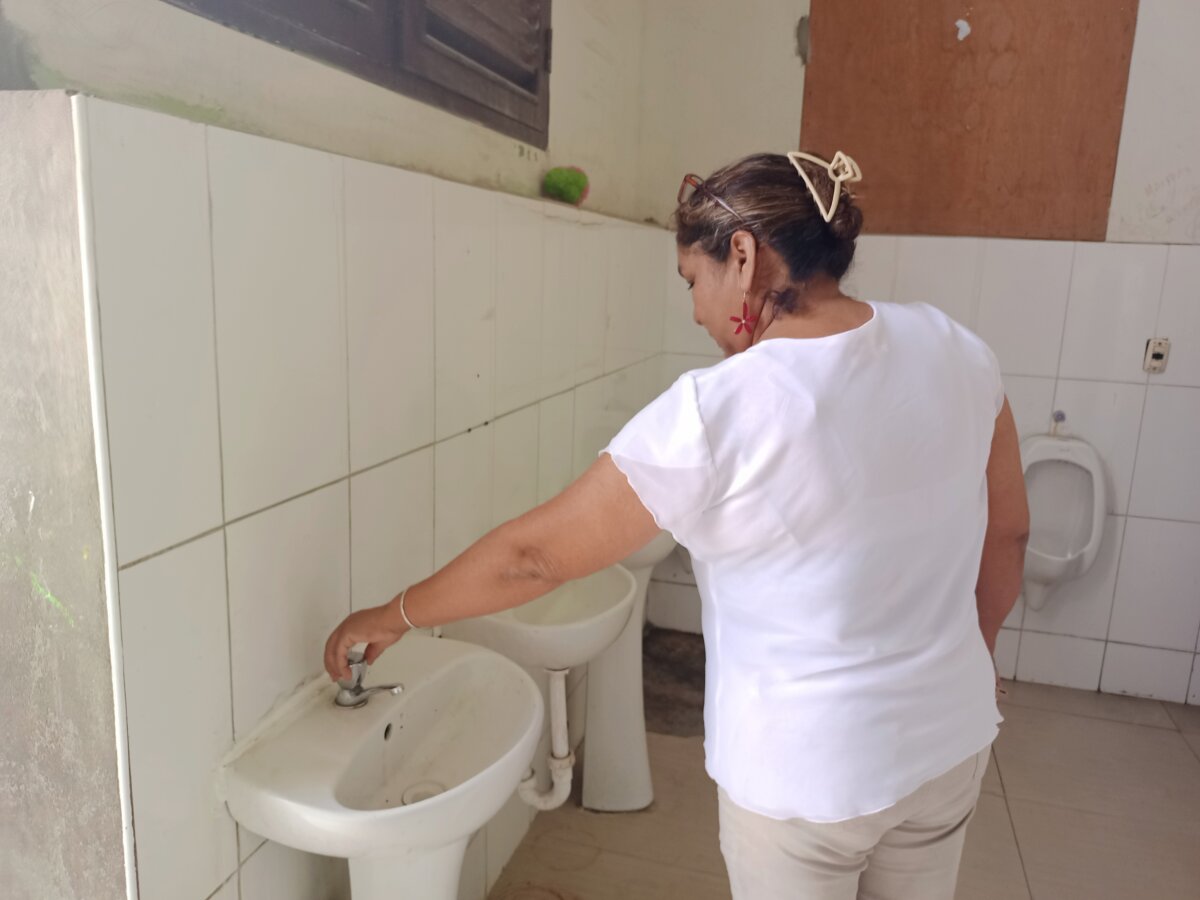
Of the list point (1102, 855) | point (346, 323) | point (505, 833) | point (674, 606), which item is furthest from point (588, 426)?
point (1102, 855)

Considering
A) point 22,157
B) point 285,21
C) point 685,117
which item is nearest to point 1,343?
point 22,157

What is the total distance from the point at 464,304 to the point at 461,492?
0.34 meters

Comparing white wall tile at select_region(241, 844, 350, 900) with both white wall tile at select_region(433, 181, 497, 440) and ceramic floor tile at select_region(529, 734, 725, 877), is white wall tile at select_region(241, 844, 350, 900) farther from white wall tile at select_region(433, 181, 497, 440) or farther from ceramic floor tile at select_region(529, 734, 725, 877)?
ceramic floor tile at select_region(529, 734, 725, 877)

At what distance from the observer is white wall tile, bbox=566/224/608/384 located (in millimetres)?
2146

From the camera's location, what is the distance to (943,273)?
295 centimetres

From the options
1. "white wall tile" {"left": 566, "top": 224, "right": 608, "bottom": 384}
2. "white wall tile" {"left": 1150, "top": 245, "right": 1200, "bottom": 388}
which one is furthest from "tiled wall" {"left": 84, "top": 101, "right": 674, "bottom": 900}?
"white wall tile" {"left": 1150, "top": 245, "right": 1200, "bottom": 388}

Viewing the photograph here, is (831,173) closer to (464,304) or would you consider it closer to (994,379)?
(994,379)

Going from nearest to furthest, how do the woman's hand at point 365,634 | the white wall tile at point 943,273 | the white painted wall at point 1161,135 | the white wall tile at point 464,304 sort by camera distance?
the woman's hand at point 365,634, the white wall tile at point 464,304, the white painted wall at point 1161,135, the white wall tile at point 943,273

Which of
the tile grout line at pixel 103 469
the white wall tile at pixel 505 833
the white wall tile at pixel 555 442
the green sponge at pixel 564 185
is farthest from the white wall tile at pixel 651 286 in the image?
the tile grout line at pixel 103 469

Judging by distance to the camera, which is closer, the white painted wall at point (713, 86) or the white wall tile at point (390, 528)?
the white wall tile at point (390, 528)

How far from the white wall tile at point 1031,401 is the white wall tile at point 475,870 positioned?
2121mm

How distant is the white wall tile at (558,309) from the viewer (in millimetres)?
1958

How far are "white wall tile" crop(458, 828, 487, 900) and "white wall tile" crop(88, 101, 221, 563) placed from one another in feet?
3.84

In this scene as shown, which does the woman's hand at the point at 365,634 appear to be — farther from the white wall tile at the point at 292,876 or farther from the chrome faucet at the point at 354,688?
the white wall tile at the point at 292,876
